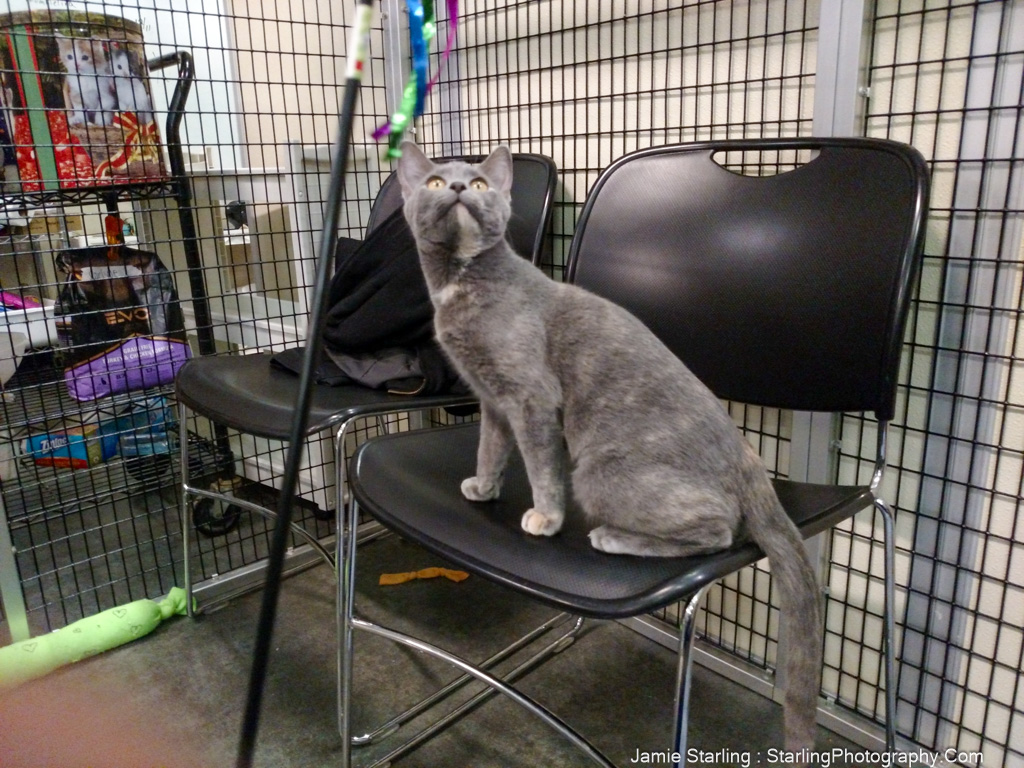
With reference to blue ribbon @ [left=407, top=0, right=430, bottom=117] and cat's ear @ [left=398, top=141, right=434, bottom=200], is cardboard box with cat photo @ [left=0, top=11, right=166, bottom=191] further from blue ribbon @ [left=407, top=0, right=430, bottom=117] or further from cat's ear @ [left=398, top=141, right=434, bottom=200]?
blue ribbon @ [left=407, top=0, right=430, bottom=117]

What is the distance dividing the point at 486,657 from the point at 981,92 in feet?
3.96

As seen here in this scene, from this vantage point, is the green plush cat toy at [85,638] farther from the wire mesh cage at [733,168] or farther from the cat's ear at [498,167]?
the cat's ear at [498,167]

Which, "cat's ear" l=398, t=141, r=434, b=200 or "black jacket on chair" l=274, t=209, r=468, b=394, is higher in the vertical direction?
"cat's ear" l=398, t=141, r=434, b=200

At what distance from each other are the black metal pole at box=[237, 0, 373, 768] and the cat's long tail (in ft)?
1.79

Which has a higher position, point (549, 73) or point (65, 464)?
point (549, 73)

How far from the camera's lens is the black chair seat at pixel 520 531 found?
685 millimetres

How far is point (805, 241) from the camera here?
936 mm

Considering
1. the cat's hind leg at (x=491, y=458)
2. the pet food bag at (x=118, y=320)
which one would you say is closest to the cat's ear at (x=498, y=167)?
the cat's hind leg at (x=491, y=458)

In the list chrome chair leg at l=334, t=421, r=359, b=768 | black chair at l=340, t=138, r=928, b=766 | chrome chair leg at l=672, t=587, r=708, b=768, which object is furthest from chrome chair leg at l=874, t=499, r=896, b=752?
chrome chair leg at l=334, t=421, r=359, b=768

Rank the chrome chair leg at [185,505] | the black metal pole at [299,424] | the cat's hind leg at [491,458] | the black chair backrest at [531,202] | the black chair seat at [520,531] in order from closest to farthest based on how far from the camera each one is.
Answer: the black metal pole at [299,424], the black chair seat at [520,531], the cat's hind leg at [491,458], the black chair backrest at [531,202], the chrome chair leg at [185,505]

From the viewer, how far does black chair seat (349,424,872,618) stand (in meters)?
0.68

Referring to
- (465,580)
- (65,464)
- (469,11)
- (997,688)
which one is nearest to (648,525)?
(997,688)

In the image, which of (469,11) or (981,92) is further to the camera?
(469,11)

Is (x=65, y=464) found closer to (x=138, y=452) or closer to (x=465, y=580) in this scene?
(x=138, y=452)
